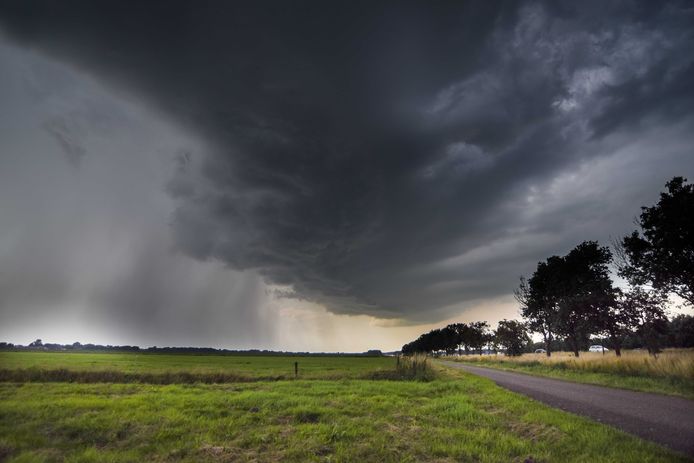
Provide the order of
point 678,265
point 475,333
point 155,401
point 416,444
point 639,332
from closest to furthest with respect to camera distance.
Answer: point 416,444, point 155,401, point 678,265, point 639,332, point 475,333

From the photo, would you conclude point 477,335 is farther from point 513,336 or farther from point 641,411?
point 641,411

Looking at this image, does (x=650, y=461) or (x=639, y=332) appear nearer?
(x=650, y=461)

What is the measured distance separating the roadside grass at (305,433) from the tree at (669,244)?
28.0 meters

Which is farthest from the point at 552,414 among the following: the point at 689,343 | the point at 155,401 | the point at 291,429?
the point at 689,343

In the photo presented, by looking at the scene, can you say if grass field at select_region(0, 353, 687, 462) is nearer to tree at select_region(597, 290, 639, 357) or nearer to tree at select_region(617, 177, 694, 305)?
tree at select_region(617, 177, 694, 305)

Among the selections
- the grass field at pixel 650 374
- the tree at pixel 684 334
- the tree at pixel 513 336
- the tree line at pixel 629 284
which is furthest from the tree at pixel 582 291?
the tree at pixel 513 336

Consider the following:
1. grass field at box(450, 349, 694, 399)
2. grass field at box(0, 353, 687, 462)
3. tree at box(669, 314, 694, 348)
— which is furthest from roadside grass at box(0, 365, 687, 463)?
tree at box(669, 314, 694, 348)

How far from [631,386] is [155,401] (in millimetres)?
24109

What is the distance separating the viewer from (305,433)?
10070mm

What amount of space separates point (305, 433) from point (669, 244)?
126 ft

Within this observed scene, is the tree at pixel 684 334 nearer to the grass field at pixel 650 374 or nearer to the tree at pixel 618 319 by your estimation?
the tree at pixel 618 319

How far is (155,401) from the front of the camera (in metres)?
15.9

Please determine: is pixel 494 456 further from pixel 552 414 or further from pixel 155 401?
pixel 155 401

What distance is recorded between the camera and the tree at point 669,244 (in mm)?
31922
